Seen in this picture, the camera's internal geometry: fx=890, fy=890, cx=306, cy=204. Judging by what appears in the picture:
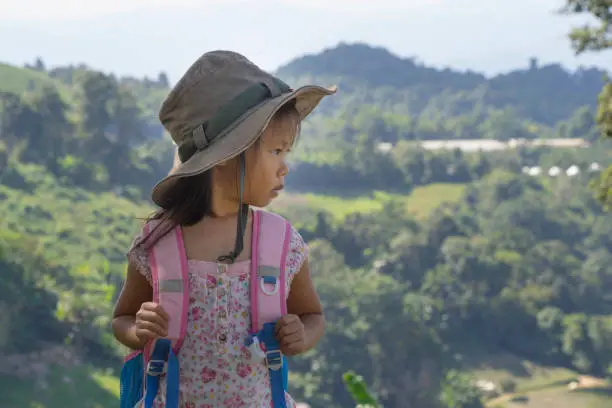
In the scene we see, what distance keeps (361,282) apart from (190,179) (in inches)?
1412

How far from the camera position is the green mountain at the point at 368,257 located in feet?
83.5

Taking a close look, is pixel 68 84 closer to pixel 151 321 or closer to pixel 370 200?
pixel 370 200

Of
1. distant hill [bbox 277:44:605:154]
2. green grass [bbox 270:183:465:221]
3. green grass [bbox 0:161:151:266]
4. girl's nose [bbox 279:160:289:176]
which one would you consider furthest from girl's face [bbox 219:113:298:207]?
distant hill [bbox 277:44:605:154]

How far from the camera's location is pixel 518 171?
209 feet

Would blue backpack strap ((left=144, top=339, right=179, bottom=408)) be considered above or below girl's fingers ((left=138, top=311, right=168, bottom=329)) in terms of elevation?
below

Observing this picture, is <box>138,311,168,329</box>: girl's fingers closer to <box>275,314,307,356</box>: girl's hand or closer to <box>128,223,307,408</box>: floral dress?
<box>128,223,307,408</box>: floral dress

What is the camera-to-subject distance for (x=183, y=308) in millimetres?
1280

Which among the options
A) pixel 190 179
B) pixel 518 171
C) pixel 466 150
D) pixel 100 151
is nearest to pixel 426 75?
pixel 466 150

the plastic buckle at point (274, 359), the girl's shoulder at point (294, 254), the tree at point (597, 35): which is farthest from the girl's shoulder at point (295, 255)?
the tree at point (597, 35)

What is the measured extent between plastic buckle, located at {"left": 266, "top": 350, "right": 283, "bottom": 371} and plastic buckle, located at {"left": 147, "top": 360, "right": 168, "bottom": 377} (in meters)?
0.15

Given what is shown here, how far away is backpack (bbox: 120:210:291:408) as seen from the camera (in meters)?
1.27

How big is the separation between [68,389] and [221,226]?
2410 cm

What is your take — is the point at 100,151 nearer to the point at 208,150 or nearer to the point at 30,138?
the point at 30,138

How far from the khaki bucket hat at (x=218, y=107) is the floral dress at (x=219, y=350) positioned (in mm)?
168
